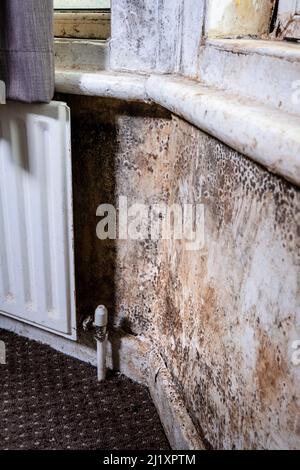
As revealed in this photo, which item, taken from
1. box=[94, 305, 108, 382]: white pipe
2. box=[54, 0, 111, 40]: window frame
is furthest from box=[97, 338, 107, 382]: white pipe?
box=[54, 0, 111, 40]: window frame

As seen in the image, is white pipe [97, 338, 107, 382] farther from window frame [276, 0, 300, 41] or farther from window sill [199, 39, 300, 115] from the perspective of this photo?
window frame [276, 0, 300, 41]

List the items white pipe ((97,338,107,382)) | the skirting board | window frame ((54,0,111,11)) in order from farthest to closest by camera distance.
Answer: white pipe ((97,338,107,382)) < window frame ((54,0,111,11)) < the skirting board

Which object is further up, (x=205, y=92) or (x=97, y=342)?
(x=205, y=92)

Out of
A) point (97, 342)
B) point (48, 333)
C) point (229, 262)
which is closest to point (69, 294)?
point (97, 342)

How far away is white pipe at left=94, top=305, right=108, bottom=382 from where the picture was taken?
42.1 inches

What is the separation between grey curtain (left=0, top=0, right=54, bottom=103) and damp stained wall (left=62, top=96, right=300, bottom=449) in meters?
0.14

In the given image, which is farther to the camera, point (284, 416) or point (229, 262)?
point (229, 262)

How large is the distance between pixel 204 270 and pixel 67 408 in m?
0.55

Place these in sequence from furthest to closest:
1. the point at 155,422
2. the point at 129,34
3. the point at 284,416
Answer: the point at 155,422 < the point at 129,34 < the point at 284,416

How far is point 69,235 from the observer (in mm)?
1005

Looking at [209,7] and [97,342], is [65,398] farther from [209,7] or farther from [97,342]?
[209,7]

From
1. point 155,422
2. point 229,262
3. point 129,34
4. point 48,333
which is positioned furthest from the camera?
point 48,333

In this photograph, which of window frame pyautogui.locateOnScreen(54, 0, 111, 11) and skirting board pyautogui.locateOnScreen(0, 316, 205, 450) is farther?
window frame pyautogui.locateOnScreen(54, 0, 111, 11)
